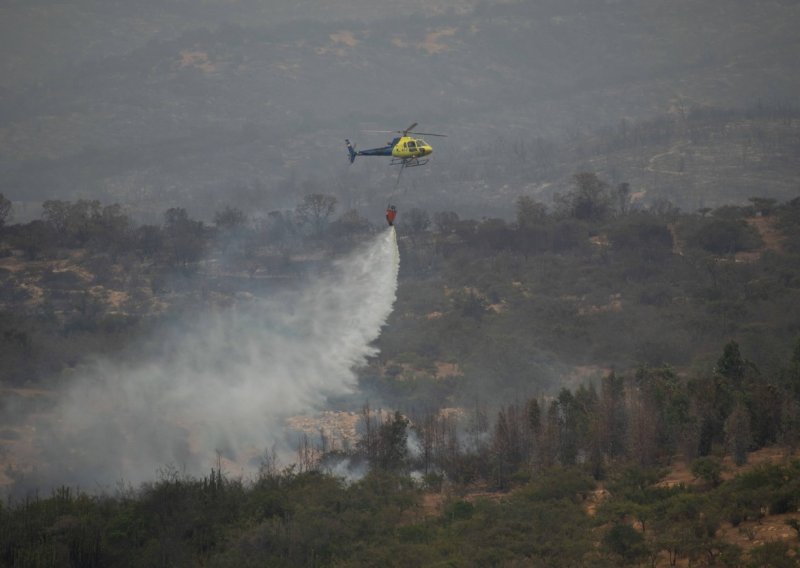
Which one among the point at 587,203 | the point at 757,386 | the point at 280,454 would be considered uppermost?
the point at 587,203

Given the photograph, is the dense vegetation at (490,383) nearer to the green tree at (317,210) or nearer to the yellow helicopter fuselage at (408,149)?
the green tree at (317,210)

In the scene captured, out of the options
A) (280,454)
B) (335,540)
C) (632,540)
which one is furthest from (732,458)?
(280,454)

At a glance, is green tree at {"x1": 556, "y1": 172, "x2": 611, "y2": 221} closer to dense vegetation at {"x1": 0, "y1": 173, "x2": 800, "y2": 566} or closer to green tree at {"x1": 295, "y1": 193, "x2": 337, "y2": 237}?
dense vegetation at {"x1": 0, "y1": 173, "x2": 800, "y2": 566}

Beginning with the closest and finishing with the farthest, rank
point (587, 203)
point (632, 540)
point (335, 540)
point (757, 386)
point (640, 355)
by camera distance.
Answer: point (632, 540)
point (335, 540)
point (757, 386)
point (640, 355)
point (587, 203)

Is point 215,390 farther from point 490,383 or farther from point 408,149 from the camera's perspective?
point 408,149

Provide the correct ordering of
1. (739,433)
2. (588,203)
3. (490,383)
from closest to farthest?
1. (739,433)
2. (490,383)
3. (588,203)

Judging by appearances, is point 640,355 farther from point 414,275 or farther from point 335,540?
point 335,540

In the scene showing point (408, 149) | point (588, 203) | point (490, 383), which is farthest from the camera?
point (588, 203)

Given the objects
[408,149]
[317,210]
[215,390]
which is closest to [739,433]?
[408,149]
